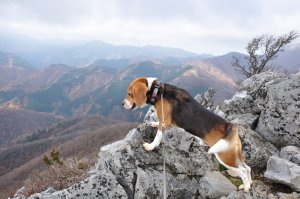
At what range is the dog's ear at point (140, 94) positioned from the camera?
897cm

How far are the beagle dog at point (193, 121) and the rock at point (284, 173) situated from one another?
37.1 inches

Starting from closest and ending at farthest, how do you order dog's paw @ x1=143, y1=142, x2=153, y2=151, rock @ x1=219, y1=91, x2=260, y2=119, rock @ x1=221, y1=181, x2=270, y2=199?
1. rock @ x1=221, y1=181, x2=270, y2=199
2. dog's paw @ x1=143, y1=142, x2=153, y2=151
3. rock @ x1=219, y1=91, x2=260, y2=119

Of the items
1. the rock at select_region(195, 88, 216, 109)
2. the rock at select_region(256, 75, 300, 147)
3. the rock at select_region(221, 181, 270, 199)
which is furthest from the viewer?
the rock at select_region(195, 88, 216, 109)

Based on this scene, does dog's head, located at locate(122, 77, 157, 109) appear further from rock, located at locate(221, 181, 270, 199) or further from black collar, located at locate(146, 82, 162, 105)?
rock, located at locate(221, 181, 270, 199)

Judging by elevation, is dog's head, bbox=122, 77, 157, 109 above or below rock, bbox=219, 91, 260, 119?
above

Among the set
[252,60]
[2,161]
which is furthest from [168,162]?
[2,161]

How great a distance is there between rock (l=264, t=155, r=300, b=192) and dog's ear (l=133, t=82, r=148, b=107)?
13.3 ft

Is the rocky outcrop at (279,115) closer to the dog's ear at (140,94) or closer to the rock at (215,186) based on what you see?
the rock at (215,186)

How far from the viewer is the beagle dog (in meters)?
8.48

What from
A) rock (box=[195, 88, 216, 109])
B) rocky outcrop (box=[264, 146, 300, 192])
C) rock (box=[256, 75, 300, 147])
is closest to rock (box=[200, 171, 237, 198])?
rocky outcrop (box=[264, 146, 300, 192])

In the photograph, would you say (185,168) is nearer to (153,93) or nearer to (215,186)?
(215,186)

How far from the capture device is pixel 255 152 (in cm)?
1041

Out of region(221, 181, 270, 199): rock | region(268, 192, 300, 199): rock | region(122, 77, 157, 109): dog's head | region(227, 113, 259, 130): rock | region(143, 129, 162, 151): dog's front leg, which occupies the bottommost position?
region(221, 181, 270, 199): rock

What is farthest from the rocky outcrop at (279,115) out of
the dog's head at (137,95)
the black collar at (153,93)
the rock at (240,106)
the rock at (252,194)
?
the dog's head at (137,95)
